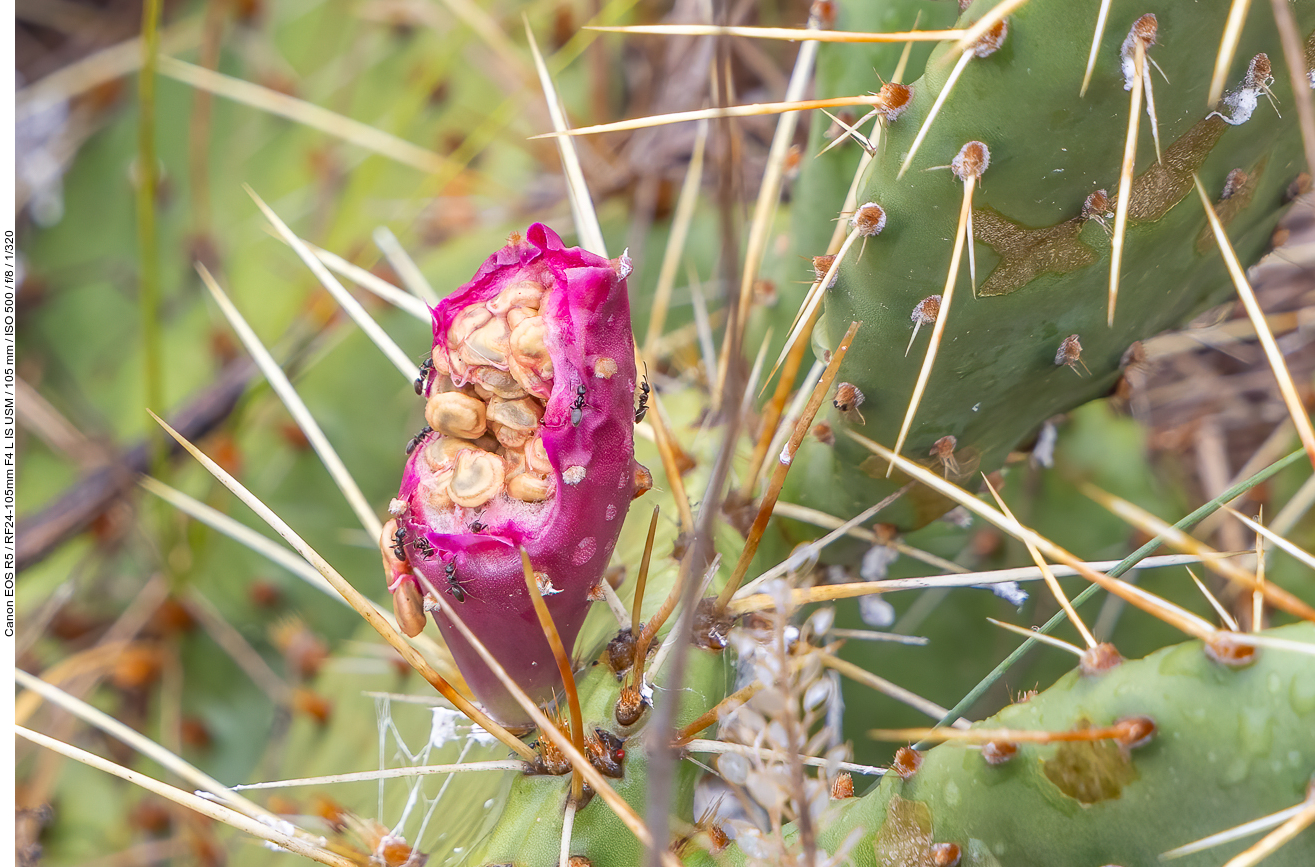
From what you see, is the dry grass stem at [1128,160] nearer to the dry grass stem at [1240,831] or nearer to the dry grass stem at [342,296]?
the dry grass stem at [1240,831]

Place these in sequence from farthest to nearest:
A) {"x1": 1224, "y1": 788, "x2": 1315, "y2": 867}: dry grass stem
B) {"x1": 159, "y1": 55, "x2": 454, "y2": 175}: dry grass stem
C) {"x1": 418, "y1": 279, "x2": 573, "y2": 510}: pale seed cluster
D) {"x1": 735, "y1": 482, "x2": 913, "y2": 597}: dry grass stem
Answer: {"x1": 159, "y1": 55, "x2": 454, "y2": 175}: dry grass stem
{"x1": 735, "y1": 482, "x2": 913, "y2": 597}: dry grass stem
{"x1": 418, "y1": 279, "x2": 573, "y2": 510}: pale seed cluster
{"x1": 1224, "y1": 788, "x2": 1315, "y2": 867}: dry grass stem

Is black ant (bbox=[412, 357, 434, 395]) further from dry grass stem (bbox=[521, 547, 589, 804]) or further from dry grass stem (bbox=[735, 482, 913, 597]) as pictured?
dry grass stem (bbox=[735, 482, 913, 597])

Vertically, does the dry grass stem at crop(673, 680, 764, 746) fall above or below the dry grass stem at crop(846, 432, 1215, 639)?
below

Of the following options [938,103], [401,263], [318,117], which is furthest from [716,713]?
[318,117]

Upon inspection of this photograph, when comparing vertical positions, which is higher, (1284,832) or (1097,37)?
(1097,37)

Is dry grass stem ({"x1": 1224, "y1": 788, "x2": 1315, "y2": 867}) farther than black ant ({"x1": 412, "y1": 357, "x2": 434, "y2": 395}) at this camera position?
No

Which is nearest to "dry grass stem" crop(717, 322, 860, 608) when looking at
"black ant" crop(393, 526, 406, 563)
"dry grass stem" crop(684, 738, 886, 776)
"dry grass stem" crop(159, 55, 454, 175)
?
"dry grass stem" crop(684, 738, 886, 776)

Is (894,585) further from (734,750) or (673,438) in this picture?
(673,438)
